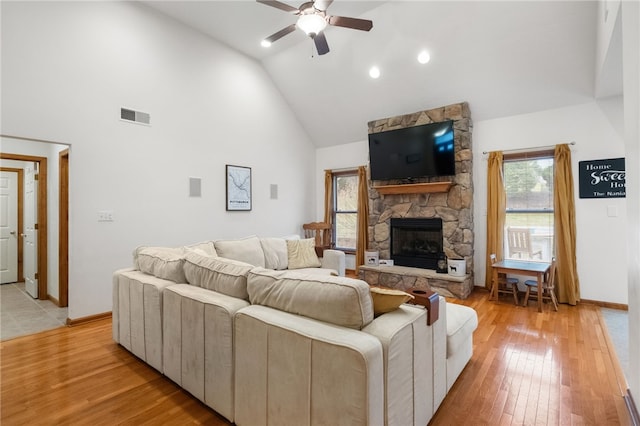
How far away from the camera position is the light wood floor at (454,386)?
182 cm

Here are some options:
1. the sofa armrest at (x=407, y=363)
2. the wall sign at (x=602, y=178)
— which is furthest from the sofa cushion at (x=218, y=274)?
the wall sign at (x=602, y=178)

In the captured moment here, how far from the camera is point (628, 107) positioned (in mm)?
1817

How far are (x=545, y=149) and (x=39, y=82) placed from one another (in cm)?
596

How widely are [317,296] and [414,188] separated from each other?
12.2 ft

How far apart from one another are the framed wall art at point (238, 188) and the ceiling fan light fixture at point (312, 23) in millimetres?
2591

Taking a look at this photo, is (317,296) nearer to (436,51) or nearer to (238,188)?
(238,188)

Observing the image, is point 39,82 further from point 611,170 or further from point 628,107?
point 611,170

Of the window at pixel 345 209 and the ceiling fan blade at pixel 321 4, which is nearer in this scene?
the ceiling fan blade at pixel 321 4

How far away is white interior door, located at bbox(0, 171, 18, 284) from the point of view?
5.03 m

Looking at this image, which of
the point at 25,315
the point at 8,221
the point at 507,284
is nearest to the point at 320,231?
the point at 507,284

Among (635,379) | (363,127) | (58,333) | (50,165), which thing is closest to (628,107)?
(635,379)

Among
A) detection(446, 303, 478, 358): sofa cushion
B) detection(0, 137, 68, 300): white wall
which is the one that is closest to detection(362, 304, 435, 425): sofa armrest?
detection(446, 303, 478, 358): sofa cushion

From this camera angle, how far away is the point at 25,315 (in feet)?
11.7

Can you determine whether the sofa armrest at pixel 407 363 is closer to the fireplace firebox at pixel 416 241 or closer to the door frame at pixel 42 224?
the fireplace firebox at pixel 416 241
